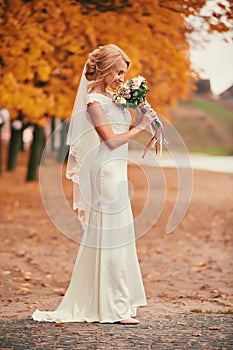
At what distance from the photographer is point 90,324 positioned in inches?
243

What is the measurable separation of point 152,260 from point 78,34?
4.48 meters

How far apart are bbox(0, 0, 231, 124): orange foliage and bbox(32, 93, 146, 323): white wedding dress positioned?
18.7ft

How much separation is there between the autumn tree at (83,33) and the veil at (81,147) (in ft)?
17.7

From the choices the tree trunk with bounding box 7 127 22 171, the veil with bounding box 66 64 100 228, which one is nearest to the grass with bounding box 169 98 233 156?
the tree trunk with bounding box 7 127 22 171

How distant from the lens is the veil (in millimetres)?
6480

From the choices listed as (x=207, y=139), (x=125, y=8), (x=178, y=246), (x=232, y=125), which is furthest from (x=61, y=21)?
(x=232, y=125)

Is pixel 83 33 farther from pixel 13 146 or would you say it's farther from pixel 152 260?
pixel 13 146

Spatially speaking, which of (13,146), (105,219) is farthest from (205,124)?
(105,219)

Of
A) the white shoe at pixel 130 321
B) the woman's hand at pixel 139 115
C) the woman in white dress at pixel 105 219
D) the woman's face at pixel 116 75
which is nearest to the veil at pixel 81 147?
the woman in white dress at pixel 105 219

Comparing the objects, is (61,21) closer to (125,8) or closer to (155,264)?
(125,8)

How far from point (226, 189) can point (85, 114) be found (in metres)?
22.2

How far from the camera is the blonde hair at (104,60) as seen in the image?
6109mm

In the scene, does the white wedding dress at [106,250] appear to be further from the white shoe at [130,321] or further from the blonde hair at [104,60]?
the blonde hair at [104,60]

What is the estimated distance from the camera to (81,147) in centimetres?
658
